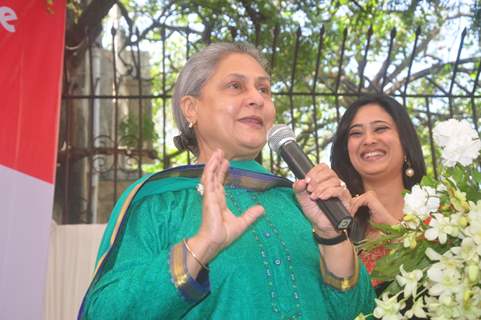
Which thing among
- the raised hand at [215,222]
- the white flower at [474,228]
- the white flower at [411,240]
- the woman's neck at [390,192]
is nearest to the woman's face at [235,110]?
the raised hand at [215,222]

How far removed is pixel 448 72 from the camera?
1006 cm

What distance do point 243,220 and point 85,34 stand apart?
3.73 metres

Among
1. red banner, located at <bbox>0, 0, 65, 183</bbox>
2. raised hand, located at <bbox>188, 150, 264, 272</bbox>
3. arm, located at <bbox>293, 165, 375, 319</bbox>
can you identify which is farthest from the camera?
red banner, located at <bbox>0, 0, 65, 183</bbox>

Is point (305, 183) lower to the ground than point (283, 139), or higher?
lower

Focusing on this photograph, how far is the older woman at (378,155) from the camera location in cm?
351

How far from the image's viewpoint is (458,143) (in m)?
1.65

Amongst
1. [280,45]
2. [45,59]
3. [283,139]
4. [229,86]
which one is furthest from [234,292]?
[280,45]

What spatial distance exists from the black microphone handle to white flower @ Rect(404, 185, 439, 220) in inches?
8.1

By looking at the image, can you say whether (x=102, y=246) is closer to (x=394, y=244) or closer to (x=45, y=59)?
(x=394, y=244)

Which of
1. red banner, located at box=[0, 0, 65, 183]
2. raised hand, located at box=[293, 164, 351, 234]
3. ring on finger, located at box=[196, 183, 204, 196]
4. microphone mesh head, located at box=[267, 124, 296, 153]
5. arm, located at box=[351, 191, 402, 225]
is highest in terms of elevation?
red banner, located at box=[0, 0, 65, 183]

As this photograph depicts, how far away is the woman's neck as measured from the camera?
11.5 feet

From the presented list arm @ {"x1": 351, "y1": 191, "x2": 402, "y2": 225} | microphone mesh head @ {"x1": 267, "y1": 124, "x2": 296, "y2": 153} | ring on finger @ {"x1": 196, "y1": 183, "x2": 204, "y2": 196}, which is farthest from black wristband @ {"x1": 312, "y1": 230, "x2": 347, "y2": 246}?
arm @ {"x1": 351, "y1": 191, "x2": 402, "y2": 225}

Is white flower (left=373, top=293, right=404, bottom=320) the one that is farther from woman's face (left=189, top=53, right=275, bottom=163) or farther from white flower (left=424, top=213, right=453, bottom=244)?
woman's face (left=189, top=53, right=275, bottom=163)

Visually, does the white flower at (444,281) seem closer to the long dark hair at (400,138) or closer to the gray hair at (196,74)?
the gray hair at (196,74)
